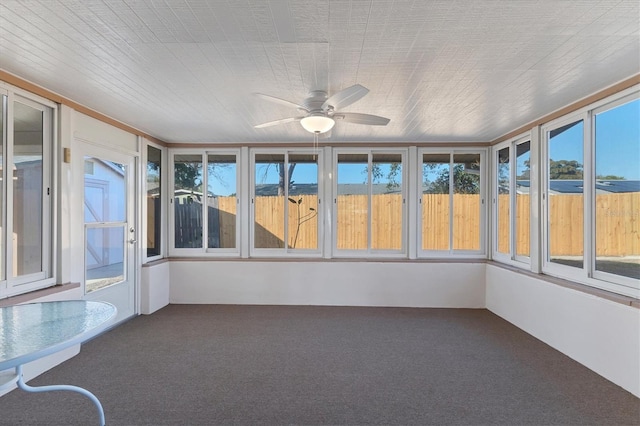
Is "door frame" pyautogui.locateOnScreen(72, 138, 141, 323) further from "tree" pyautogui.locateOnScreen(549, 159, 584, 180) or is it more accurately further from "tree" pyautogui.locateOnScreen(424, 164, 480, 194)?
"tree" pyautogui.locateOnScreen(549, 159, 584, 180)

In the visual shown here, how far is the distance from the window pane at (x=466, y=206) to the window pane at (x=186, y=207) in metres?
3.93

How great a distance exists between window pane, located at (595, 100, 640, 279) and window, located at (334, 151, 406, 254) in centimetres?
247

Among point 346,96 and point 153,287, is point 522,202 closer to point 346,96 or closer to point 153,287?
point 346,96

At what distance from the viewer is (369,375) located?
9.25ft

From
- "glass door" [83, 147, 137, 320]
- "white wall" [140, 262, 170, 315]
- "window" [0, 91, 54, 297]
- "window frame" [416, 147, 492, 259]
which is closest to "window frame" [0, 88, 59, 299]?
"window" [0, 91, 54, 297]

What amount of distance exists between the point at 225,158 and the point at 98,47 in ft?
10.1

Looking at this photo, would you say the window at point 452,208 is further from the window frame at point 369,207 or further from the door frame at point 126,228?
the door frame at point 126,228

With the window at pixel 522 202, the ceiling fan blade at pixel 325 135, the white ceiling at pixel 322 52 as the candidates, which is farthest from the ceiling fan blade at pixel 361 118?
the window at pixel 522 202

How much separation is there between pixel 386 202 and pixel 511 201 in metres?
1.69

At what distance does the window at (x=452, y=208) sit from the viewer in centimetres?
510

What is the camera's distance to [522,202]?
4301 mm

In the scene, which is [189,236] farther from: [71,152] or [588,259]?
[588,259]

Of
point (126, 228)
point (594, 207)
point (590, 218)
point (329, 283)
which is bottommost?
point (329, 283)

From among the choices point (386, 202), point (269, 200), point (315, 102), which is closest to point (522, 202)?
point (386, 202)
